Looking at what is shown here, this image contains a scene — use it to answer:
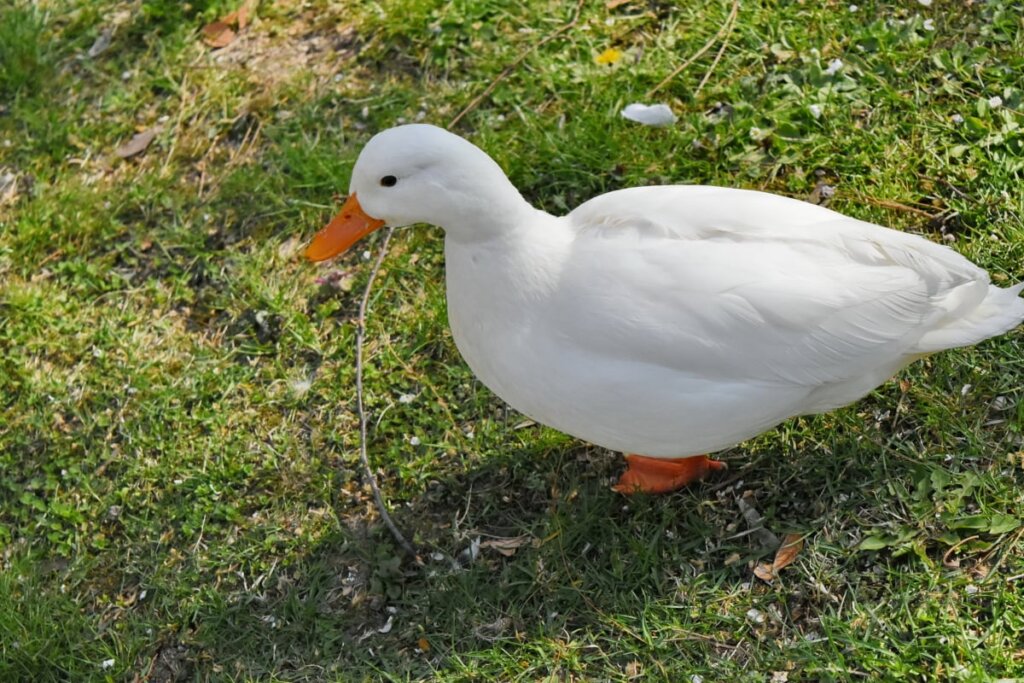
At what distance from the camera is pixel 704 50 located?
4.08 m

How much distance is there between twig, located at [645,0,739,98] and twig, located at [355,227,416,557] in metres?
1.17

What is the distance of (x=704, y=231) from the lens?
2744 mm

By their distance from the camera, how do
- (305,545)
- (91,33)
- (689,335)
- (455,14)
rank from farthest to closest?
(91,33), (455,14), (305,545), (689,335)

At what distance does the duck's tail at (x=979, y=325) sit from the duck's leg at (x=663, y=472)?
0.75 metres

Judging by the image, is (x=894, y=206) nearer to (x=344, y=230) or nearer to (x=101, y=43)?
(x=344, y=230)

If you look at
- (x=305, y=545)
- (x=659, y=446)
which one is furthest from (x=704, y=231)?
(x=305, y=545)

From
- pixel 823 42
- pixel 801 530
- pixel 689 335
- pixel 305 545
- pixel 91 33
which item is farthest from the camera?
pixel 91 33

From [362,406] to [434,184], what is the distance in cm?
121

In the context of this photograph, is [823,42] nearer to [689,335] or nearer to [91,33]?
[689,335]

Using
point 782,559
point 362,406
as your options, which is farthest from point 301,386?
point 782,559

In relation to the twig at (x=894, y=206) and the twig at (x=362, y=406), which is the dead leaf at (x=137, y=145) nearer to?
the twig at (x=362, y=406)

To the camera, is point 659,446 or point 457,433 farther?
point 457,433

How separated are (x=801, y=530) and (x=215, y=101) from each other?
3.01 m

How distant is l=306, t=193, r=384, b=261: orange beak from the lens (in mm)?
2865
